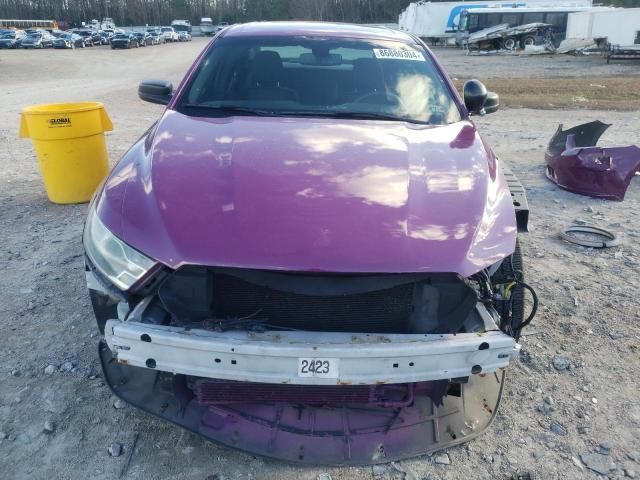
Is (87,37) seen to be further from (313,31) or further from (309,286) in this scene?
(309,286)

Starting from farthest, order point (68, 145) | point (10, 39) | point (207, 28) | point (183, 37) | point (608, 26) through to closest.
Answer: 1. point (207, 28)
2. point (183, 37)
3. point (10, 39)
4. point (608, 26)
5. point (68, 145)

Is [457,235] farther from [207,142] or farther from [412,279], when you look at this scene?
[207,142]

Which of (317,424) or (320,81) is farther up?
(320,81)

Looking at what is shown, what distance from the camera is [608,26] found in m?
27.1

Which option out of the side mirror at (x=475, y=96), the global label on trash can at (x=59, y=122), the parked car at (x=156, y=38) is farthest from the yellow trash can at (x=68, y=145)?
the parked car at (x=156, y=38)

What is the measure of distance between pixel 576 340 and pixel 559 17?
3634 centimetres

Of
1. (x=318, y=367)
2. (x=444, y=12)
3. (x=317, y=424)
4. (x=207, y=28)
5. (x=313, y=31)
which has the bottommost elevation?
(x=317, y=424)

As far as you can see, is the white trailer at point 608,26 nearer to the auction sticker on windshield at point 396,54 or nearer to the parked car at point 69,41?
the auction sticker on windshield at point 396,54

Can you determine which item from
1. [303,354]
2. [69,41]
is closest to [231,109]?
[303,354]

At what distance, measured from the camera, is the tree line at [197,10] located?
7369cm

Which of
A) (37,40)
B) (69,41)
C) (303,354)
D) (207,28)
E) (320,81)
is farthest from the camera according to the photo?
(207,28)

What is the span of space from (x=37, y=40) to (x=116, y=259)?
44.5m

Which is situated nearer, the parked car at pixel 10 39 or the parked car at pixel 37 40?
the parked car at pixel 10 39

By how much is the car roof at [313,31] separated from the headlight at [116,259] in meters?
2.15
